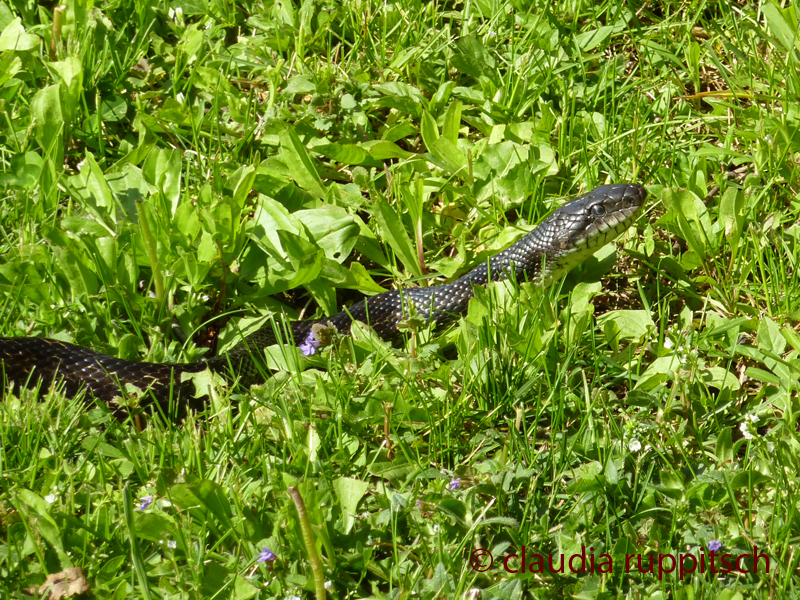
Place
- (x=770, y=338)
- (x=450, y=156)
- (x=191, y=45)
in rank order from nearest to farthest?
1. (x=770, y=338)
2. (x=450, y=156)
3. (x=191, y=45)

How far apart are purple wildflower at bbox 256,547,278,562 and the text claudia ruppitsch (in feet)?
1.76

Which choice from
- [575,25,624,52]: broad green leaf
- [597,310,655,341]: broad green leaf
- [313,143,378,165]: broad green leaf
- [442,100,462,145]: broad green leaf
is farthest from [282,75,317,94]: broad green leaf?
[597,310,655,341]: broad green leaf

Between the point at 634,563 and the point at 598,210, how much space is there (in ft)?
5.49

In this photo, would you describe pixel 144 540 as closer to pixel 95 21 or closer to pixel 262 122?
pixel 262 122

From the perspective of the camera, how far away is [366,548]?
2.26 meters

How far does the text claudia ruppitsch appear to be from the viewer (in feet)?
7.30

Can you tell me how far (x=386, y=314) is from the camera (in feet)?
11.3

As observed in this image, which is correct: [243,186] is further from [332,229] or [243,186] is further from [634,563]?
[634,563]

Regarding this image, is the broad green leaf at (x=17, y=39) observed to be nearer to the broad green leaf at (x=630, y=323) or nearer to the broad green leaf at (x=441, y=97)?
the broad green leaf at (x=441, y=97)

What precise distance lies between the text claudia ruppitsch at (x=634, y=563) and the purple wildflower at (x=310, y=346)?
1.12 m

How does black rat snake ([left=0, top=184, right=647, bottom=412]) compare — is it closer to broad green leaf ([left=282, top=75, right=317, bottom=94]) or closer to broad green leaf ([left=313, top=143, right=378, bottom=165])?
broad green leaf ([left=313, top=143, right=378, bottom=165])

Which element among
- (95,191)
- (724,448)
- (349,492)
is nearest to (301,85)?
(95,191)

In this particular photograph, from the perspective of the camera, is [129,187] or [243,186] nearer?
[243,186]

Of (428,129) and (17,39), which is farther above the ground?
(17,39)
